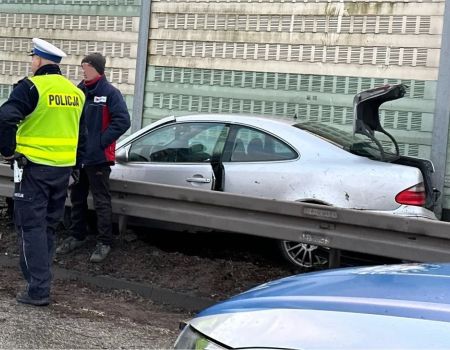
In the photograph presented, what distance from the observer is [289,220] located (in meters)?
5.57

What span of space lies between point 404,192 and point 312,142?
100cm

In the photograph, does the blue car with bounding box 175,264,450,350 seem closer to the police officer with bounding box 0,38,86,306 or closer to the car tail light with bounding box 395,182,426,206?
the police officer with bounding box 0,38,86,306

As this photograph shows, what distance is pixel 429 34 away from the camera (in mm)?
8258

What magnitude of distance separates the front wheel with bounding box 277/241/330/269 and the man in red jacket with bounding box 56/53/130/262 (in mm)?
1704

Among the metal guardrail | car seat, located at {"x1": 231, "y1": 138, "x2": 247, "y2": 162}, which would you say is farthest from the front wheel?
car seat, located at {"x1": 231, "y1": 138, "x2": 247, "y2": 162}

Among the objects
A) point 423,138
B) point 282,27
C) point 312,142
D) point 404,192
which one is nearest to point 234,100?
point 282,27

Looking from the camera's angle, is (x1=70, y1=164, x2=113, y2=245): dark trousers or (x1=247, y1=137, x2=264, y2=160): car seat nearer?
(x1=70, y1=164, x2=113, y2=245): dark trousers

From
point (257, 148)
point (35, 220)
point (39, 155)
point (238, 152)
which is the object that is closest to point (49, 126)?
point (39, 155)

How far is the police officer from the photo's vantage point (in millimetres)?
4902

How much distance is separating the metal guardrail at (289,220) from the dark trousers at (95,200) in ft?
0.60

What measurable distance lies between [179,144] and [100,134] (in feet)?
3.21

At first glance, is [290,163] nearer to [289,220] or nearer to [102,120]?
[289,220]

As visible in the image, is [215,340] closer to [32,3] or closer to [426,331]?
[426,331]

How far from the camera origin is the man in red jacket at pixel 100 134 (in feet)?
19.7
